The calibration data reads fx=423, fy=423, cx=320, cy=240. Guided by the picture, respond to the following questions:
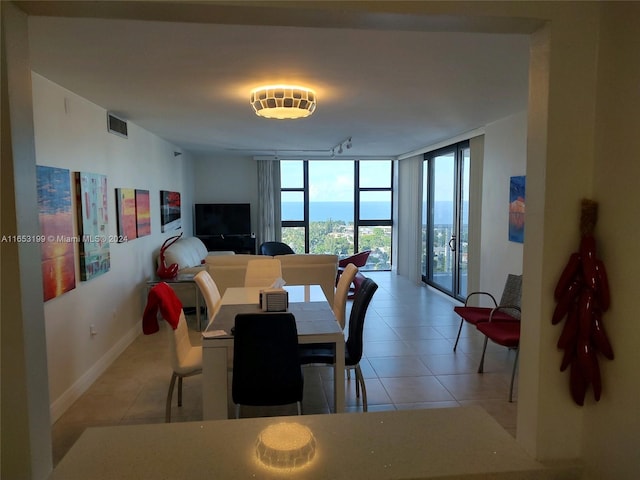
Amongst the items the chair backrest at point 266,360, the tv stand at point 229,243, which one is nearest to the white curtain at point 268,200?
the tv stand at point 229,243

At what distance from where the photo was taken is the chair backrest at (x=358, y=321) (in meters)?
3.03

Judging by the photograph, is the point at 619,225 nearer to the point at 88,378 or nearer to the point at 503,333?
the point at 503,333

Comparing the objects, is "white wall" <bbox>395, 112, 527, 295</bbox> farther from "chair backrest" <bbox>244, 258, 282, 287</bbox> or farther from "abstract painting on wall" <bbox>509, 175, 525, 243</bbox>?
"chair backrest" <bbox>244, 258, 282, 287</bbox>

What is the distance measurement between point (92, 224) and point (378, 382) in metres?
2.85

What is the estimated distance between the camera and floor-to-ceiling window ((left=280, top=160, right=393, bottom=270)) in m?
9.13

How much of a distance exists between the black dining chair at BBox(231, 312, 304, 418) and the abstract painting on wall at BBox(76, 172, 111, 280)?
6.31 ft

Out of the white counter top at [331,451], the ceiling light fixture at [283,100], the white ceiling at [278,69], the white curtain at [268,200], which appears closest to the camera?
the white counter top at [331,451]

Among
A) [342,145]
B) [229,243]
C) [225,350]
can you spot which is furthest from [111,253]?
[229,243]

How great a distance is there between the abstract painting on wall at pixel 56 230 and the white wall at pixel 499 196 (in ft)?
13.7

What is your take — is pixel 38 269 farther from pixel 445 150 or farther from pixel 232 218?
Answer: pixel 232 218

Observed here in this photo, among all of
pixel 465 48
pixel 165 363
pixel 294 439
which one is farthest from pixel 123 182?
pixel 294 439

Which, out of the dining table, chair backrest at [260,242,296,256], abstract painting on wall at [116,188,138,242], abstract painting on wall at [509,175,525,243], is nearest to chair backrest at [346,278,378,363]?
the dining table

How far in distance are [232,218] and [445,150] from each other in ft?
13.8

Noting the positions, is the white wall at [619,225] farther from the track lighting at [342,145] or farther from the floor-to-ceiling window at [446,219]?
the track lighting at [342,145]
